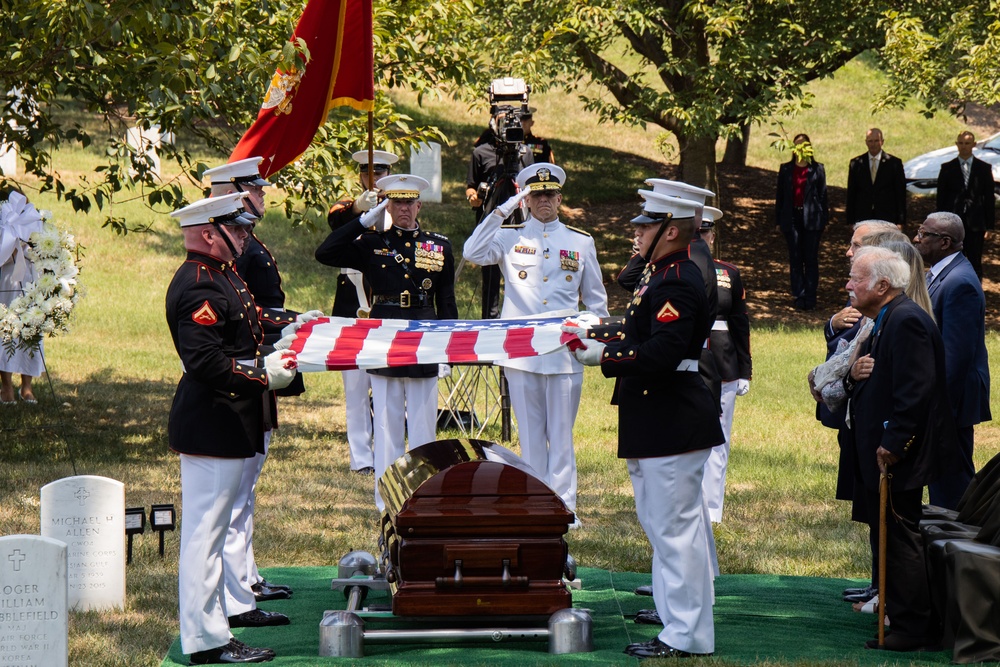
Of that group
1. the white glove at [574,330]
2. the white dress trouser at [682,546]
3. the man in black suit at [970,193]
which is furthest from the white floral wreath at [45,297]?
the man in black suit at [970,193]

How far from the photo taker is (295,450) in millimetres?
10773

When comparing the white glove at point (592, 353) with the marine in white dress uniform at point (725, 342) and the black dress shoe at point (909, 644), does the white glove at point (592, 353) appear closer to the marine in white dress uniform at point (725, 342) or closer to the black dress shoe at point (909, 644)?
the black dress shoe at point (909, 644)

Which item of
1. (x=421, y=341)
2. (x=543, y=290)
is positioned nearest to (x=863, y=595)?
(x=421, y=341)

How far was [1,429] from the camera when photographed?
10.8m

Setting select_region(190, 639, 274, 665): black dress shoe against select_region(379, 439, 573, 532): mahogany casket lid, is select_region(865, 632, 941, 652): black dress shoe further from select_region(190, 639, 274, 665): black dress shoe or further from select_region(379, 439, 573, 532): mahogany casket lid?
select_region(190, 639, 274, 665): black dress shoe

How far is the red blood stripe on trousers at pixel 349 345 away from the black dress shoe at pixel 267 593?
4.22ft

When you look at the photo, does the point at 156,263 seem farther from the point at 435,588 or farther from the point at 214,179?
the point at 435,588

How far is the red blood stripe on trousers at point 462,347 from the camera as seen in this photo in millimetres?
6422

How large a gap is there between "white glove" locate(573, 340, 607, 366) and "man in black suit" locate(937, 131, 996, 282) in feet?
39.8

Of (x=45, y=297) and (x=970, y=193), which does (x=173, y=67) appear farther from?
(x=970, y=193)

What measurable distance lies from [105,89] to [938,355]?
672 centimetres

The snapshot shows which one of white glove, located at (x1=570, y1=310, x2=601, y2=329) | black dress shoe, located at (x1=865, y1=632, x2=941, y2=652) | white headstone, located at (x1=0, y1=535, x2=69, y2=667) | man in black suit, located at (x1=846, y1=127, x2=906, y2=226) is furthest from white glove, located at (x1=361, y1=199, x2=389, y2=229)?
man in black suit, located at (x1=846, y1=127, x2=906, y2=226)

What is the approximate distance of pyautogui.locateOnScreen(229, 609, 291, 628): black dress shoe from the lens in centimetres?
615

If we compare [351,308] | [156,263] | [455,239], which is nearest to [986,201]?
[455,239]
